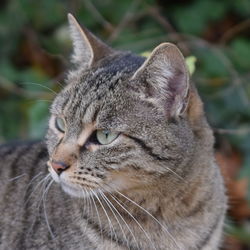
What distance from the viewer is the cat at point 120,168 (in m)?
2.61

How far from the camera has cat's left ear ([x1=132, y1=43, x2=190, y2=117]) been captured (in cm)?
256

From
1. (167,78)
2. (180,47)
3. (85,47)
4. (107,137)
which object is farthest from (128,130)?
(180,47)

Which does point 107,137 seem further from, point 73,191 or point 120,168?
point 73,191

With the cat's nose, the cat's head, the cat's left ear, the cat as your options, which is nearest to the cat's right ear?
the cat

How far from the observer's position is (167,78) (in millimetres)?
2629

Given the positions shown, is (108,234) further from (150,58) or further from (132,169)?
(150,58)

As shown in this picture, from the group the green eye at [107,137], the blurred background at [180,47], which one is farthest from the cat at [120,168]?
the blurred background at [180,47]

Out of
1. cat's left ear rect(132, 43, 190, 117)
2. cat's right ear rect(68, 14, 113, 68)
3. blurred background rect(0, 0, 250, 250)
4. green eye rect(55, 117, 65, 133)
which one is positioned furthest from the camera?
blurred background rect(0, 0, 250, 250)

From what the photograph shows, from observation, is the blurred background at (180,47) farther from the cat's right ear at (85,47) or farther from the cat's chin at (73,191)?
the cat's chin at (73,191)

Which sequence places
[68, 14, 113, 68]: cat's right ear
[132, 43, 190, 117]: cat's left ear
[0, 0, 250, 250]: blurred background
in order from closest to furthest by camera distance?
→ [132, 43, 190, 117]: cat's left ear → [68, 14, 113, 68]: cat's right ear → [0, 0, 250, 250]: blurred background

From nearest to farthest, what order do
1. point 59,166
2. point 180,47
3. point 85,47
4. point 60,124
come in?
point 59,166
point 60,124
point 85,47
point 180,47

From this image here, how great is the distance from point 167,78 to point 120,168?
0.37m

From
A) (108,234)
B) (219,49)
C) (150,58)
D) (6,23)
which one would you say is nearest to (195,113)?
(150,58)

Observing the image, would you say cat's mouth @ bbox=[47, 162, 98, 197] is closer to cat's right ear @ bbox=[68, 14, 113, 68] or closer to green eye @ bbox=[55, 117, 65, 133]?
green eye @ bbox=[55, 117, 65, 133]
